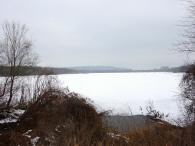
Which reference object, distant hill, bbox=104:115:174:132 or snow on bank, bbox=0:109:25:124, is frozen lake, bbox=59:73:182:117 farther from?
snow on bank, bbox=0:109:25:124

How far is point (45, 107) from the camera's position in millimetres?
11227

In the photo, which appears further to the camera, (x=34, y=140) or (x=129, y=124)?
(x=129, y=124)

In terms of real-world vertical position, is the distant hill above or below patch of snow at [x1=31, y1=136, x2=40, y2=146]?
below

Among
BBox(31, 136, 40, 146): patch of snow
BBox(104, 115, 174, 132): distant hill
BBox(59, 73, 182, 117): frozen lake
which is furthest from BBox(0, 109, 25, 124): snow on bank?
BBox(59, 73, 182, 117): frozen lake

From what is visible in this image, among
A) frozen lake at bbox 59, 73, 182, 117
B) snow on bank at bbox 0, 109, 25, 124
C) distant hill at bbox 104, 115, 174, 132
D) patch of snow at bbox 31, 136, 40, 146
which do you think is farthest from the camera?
frozen lake at bbox 59, 73, 182, 117

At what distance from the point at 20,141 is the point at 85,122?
2668 mm

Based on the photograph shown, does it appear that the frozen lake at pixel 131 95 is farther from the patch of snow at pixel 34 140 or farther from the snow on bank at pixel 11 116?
the patch of snow at pixel 34 140

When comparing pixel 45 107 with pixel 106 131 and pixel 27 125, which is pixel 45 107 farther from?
pixel 106 131

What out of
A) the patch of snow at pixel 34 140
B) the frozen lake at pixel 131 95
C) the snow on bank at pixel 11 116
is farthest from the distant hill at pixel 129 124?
the patch of snow at pixel 34 140

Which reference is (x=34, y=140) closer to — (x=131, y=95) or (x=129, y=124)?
(x=129, y=124)

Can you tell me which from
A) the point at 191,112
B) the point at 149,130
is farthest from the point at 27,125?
the point at 191,112

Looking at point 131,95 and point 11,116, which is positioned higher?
point 11,116

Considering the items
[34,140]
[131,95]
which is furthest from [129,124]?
[131,95]

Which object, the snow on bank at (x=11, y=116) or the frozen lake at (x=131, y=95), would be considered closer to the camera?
the snow on bank at (x=11, y=116)
